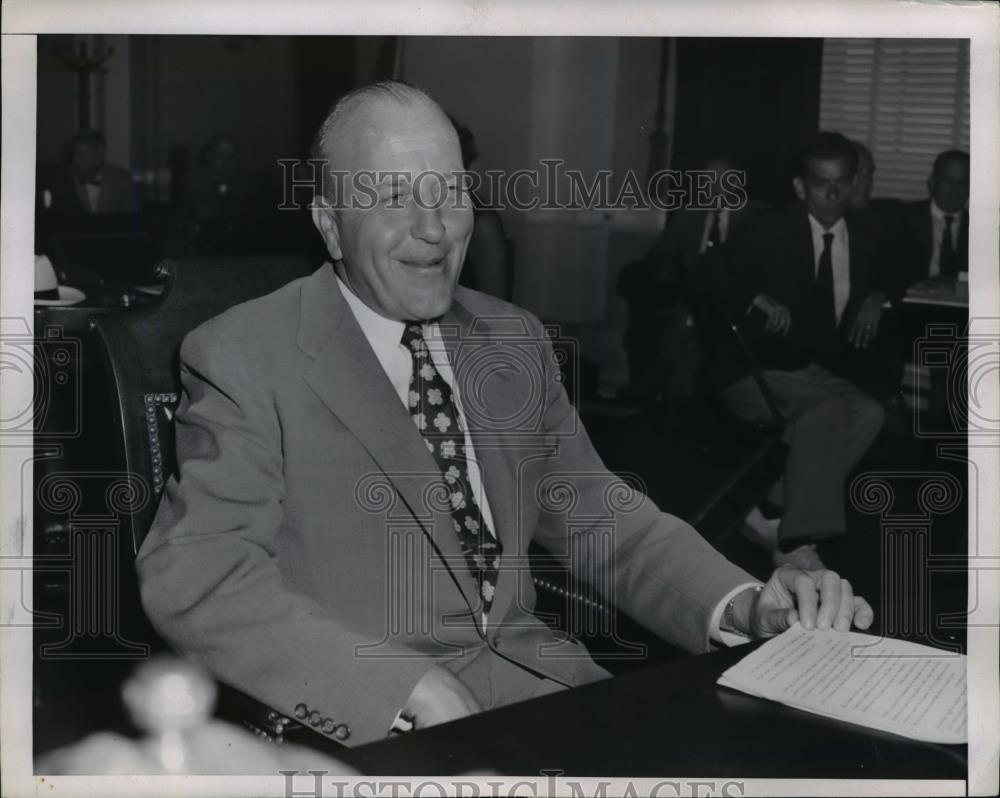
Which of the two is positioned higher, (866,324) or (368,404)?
(866,324)

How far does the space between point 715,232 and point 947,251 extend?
0.52 m

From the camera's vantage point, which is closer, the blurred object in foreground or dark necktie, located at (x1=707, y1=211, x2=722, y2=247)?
the blurred object in foreground

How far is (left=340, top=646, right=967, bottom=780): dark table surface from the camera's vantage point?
1.35 meters

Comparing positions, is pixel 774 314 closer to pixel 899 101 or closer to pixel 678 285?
pixel 678 285

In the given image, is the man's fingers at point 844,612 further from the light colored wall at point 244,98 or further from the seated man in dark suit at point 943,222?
the light colored wall at point 244,98

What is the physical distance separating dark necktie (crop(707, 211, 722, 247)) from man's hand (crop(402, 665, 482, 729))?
4.28ft

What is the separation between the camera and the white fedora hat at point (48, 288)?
232 cm

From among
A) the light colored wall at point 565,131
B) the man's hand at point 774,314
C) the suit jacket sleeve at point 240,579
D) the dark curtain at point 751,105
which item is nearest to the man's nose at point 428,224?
the light colored wall at point 565,131

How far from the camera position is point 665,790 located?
1.73 metres

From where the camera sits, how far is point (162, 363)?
1892mm

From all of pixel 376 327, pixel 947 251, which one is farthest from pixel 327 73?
pixel 947 251

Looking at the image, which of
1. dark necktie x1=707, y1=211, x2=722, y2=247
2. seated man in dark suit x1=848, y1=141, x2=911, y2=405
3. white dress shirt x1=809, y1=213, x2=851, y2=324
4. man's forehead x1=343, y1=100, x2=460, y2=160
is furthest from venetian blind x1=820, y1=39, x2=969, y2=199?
man's forehead x1=343, y1=100, x2=460, y2=160

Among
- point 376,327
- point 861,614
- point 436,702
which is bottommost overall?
point 436,702

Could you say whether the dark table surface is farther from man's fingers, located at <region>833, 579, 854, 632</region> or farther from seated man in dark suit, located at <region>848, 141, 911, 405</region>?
seated man in dark suit, located at <region>848, 141, 911, 405</region>
